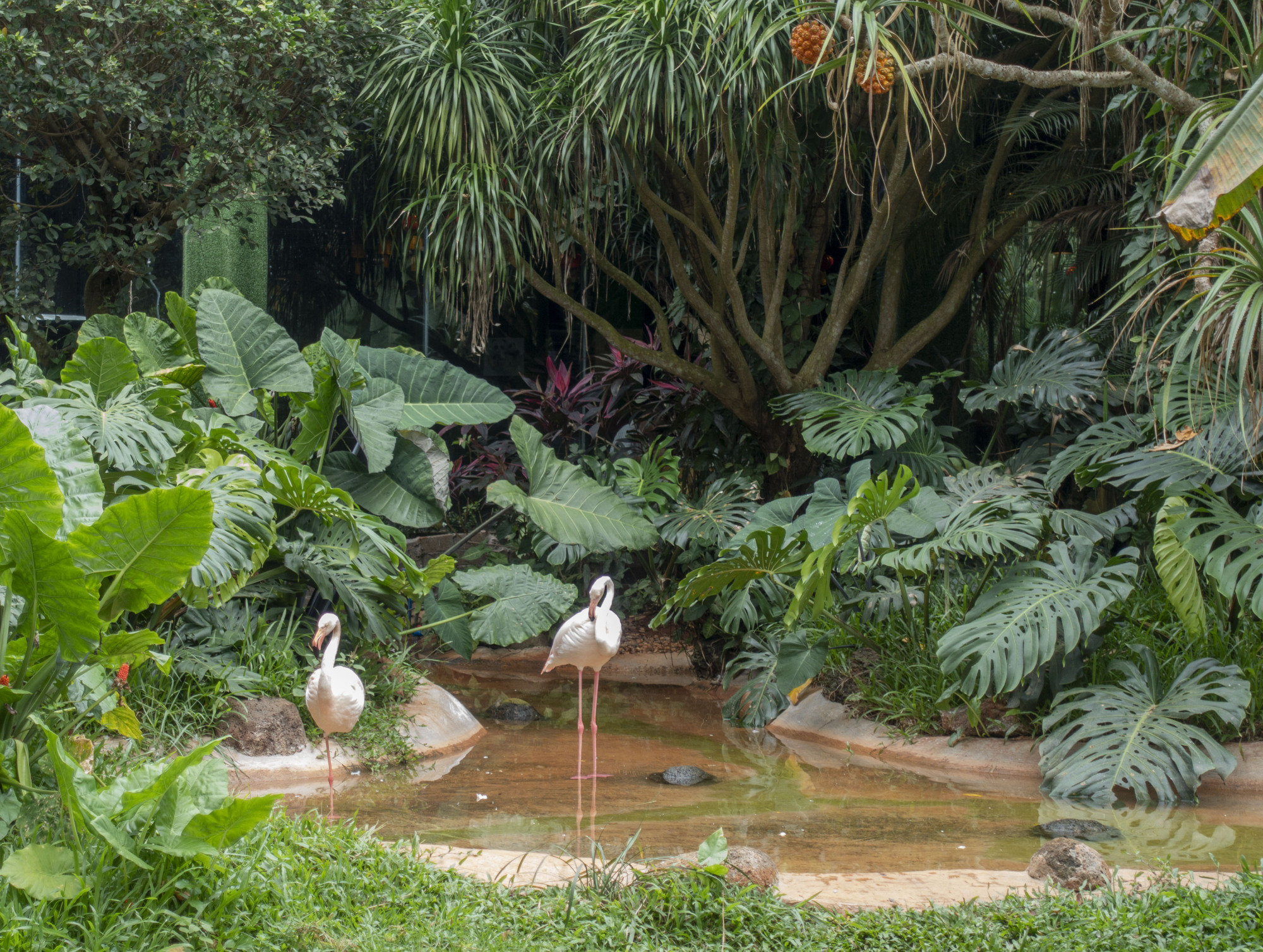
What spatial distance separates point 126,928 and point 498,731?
3.49 metres

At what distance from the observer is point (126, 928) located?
8.16ft

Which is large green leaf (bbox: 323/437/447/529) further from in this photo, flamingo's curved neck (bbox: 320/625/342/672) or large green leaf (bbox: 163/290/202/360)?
flamingo's curved neck (bbox: 320/625/342/672)

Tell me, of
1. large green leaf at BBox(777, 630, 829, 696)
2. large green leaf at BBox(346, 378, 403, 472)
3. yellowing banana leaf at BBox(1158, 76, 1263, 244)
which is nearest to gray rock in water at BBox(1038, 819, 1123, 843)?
large green leaf at BBox(777, 630, 829, 696)

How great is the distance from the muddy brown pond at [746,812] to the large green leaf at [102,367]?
215cm

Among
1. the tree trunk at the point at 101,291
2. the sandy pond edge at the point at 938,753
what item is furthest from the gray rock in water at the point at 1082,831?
the tree trunk at the point at 101,291

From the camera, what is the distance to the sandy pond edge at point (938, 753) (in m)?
4.61

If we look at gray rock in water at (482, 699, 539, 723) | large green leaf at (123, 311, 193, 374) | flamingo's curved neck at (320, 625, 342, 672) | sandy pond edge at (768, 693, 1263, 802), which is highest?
large green leaf at (123, 311, 193, 374)

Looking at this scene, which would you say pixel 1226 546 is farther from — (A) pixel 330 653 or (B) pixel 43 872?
(B) pixel 43 872

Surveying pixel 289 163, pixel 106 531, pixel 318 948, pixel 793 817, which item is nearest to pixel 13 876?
pixel 318 948

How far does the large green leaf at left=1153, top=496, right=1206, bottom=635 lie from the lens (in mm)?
4754

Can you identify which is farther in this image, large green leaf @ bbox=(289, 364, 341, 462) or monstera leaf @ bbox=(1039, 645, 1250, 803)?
large green leaf @ bbox=(289, 364, 341, 462)

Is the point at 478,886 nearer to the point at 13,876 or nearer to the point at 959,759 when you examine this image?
the point at 13,876

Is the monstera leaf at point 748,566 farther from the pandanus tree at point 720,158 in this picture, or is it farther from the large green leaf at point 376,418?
the pandanus tree at point 720,158

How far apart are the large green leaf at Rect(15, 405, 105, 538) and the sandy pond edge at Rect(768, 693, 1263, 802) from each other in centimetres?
347
